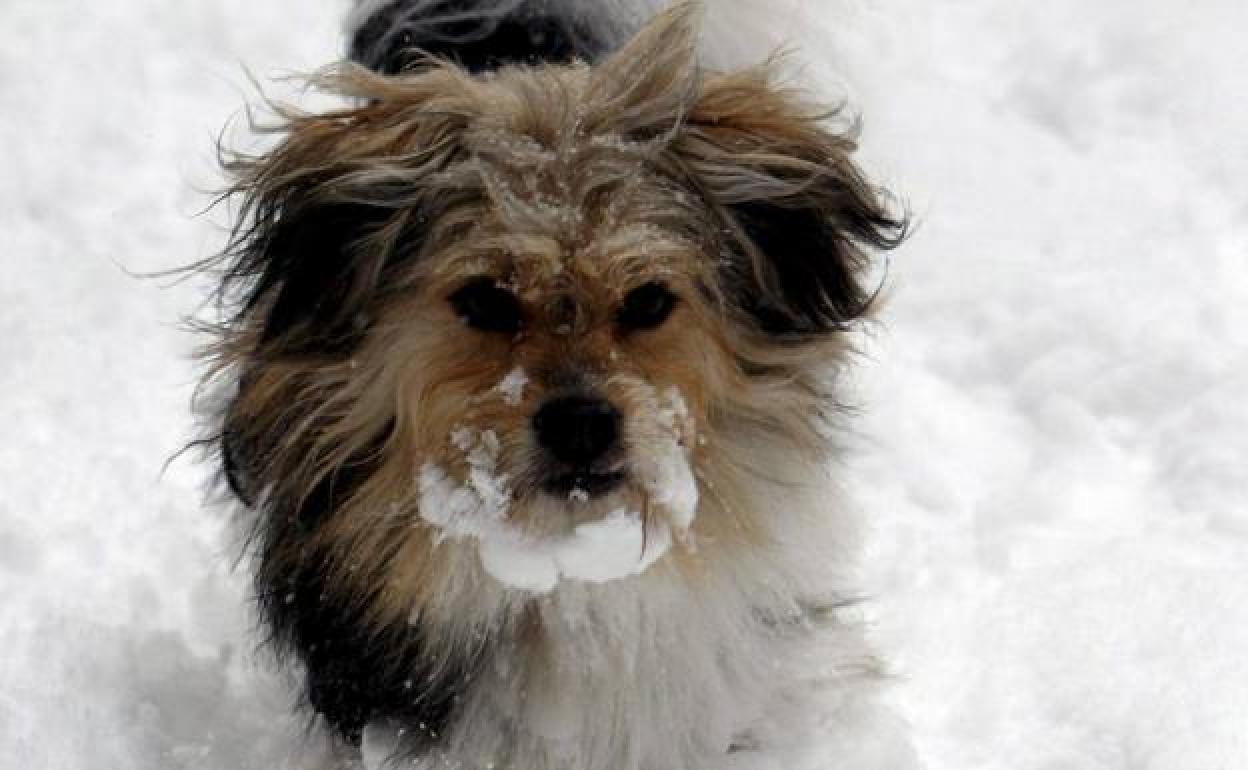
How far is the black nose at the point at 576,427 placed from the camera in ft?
8.01

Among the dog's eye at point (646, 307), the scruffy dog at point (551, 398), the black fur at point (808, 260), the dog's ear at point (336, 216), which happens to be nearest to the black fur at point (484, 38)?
the scruffy dog at point (551, 398)

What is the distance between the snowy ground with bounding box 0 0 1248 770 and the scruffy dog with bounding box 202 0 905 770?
2.05 feet

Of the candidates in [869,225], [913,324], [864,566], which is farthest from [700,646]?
[913,324]

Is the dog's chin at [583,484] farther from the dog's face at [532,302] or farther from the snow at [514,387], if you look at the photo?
the snow at [514,387]

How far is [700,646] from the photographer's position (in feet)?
9.61

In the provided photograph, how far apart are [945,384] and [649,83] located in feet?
6.81

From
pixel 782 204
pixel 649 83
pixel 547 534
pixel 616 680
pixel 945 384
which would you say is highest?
pixel 649 83

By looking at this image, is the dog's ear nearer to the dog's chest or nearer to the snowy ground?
the dog's chest

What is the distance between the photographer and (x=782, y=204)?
2838mm

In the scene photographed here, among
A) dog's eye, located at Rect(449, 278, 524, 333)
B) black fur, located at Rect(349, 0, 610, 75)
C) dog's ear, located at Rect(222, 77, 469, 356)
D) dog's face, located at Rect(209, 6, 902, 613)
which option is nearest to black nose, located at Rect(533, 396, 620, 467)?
dog's face, located at Rect(209, 6, 902, 613)

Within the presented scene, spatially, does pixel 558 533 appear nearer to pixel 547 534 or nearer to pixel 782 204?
pixel 547 534

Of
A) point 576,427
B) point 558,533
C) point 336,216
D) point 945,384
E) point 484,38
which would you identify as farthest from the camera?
point 945,384

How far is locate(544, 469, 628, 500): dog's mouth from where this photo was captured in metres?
2.49

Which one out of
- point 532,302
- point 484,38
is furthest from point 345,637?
point 484,38
